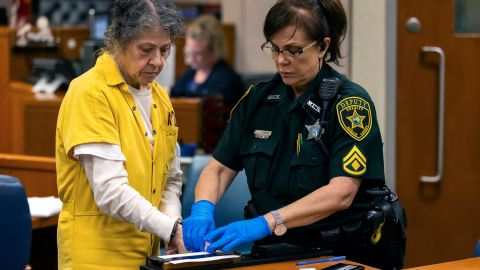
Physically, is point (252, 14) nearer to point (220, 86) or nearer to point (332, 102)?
point (220, 86)

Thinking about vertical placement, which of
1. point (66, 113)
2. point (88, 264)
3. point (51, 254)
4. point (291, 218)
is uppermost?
point (66, 113)

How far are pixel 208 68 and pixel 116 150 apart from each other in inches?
155

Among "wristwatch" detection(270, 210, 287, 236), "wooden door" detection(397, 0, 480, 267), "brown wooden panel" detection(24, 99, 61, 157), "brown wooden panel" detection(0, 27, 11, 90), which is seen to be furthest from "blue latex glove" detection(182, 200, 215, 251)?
"brown wooden panel" detection(0, 27, 11, 90)

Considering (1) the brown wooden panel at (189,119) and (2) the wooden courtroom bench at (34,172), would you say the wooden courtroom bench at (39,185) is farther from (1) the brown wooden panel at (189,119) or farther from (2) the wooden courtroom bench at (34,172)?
(1) the brown wooden panel at (189,119)

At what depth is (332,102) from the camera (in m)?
2.45

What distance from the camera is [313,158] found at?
8.02 feet

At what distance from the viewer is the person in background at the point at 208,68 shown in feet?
20.2

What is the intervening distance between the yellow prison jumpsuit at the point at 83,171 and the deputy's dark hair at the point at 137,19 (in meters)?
0.08

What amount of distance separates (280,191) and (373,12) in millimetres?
1765

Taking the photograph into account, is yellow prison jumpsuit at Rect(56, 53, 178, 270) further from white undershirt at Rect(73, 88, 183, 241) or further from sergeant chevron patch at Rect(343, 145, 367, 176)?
sergeant chevron patch at Rect(343, 145, 367, 176)

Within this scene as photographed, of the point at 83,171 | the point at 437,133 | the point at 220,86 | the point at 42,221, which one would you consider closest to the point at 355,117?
the point at 83,171

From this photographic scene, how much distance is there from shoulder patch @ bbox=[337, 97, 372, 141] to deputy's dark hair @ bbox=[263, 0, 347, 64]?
19 centimetres

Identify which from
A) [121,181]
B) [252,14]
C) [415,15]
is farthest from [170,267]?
[252,14]

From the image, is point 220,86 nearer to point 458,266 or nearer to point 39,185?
point 39,185
